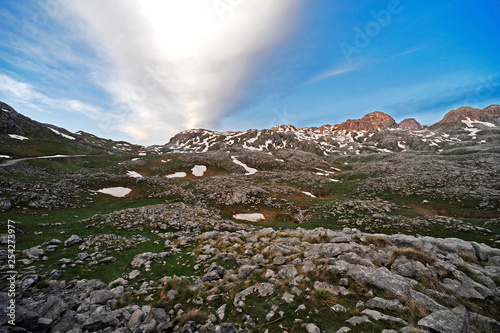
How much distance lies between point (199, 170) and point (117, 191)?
37404mm

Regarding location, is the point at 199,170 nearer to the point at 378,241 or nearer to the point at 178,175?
the point at 178,175

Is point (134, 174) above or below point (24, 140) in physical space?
below

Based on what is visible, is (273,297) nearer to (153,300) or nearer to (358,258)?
(358,258)

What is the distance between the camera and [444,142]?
6403 inches

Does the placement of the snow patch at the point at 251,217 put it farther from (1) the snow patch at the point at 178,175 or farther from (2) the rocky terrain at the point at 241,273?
(1) the snow patch at the point at 178,175

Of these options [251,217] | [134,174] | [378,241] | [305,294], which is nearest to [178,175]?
[134,174]

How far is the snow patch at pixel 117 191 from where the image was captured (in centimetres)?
4075

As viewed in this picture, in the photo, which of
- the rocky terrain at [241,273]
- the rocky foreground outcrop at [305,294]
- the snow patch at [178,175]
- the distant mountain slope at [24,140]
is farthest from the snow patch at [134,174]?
the rocky foreground outcrop at [305,294]

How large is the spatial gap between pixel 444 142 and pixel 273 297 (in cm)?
23601

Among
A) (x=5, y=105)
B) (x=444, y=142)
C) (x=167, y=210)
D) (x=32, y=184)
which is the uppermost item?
(x=5, y=105)

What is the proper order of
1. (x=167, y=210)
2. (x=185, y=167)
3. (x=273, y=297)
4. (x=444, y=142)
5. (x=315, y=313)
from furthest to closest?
(x=444, y=142), (x=185, y=167), (x=167, y=210), (x=273, y=297), (x=315, y=313)

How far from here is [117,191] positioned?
42.3 metres

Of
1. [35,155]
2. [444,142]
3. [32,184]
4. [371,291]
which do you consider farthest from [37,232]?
[444,142]

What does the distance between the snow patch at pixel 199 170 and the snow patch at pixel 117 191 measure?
1252 inches
